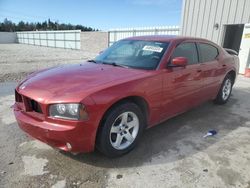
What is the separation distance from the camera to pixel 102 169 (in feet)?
8.55

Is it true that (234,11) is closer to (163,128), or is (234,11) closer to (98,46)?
(163,128)

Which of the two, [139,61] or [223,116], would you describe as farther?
[223,116]

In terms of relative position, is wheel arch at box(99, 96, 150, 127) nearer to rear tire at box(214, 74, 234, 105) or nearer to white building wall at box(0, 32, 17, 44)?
rear tire at box(214, 74, 234, 105)

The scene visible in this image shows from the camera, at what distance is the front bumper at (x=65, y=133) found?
2.28 meters

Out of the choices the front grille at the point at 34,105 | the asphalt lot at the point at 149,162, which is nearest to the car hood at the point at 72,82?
the front grille at the point at 34,105

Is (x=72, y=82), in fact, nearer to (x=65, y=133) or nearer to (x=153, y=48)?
(x=65, y=133)

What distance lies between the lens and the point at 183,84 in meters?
3.50

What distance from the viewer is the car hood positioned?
236cm

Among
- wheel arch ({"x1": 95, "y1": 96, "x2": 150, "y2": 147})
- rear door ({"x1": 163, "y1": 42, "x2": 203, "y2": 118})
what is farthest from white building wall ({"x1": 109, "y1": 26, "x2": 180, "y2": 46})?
wheel arch ({"x1": 95, "y1": 96, "x2": 150, "y2": 147})

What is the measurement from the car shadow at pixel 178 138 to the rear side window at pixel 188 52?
116 centimetres

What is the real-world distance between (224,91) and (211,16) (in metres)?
6.24

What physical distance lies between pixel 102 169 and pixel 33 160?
91 centimetres

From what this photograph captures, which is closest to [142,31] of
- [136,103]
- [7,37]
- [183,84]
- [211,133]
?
[183,84]

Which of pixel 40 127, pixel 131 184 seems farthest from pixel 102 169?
pixel 40 127
